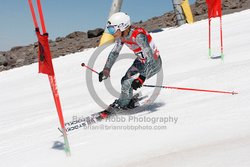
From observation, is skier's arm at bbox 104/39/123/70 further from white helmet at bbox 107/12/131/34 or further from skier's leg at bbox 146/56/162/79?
skier's leg at bbox 146/56/162/79

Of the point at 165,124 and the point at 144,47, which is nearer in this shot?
the point at 165,124

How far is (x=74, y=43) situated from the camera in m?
24.3

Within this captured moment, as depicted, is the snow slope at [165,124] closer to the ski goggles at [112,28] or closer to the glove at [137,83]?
the glove at [137,83]

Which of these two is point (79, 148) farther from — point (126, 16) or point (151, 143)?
point (126, 16)

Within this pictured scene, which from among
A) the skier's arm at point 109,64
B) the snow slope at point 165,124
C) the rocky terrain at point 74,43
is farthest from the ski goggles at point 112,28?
the rocky terrain at point 74,43

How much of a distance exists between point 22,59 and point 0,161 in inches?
714

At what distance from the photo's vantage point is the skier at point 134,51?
6.30 metres

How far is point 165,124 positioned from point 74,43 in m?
19.5

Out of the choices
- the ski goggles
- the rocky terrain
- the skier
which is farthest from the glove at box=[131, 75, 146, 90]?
the rocky terrain

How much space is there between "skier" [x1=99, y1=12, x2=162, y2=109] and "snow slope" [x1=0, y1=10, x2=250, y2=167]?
0.52m

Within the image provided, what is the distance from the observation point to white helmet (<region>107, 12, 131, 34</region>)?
20.6 feet

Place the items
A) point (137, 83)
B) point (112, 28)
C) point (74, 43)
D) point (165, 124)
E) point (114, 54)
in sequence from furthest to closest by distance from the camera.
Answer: point (74, 43) → point (114, 54) → point (112, 28) → point (137, 83) → point (165, 124)

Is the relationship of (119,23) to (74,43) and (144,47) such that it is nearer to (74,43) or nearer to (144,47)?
(144,47)

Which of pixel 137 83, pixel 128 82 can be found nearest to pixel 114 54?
pixel 128 82
